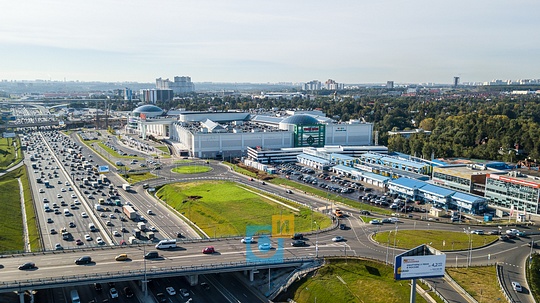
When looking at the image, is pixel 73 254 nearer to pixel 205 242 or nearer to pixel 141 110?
pixel 205 242

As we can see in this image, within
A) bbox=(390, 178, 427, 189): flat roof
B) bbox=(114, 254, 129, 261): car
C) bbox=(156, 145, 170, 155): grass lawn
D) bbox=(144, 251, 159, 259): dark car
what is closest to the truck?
bbox=(144, 251, 159, 259): dark car

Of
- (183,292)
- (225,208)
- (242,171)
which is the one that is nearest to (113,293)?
(183,292)

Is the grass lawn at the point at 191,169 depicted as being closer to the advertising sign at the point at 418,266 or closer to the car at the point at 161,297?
the car at the point at 161,297

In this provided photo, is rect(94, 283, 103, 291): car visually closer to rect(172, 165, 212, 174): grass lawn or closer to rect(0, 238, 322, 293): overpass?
rect(0, 238, 322, 293): overpass

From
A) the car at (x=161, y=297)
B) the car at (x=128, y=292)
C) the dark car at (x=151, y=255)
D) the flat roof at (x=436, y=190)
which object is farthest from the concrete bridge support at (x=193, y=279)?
the flat roof at (x=436, y=190)

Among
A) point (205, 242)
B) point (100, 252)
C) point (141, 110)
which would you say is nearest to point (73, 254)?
point (100, 252)
